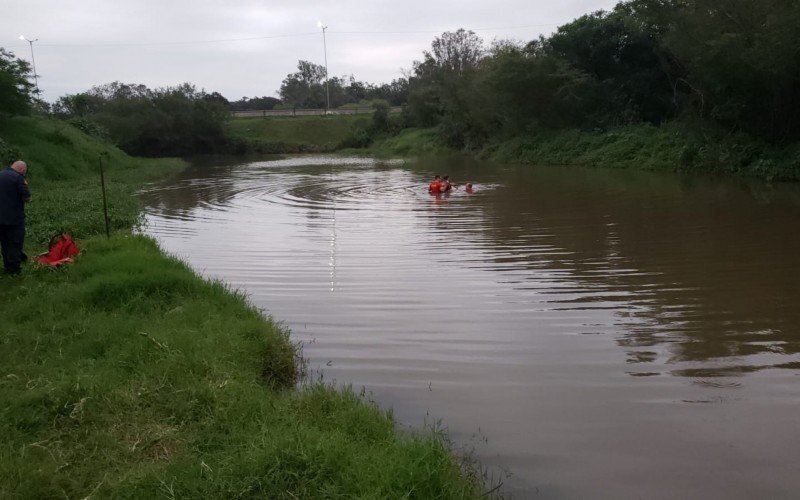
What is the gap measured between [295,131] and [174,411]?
7387 centimetres

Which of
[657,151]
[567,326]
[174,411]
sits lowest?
[567,326]

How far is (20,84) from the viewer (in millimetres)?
27797

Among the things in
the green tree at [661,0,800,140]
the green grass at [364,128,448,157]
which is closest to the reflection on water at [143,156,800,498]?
the green tree at [661,0,800,140]

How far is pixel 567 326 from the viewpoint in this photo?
718 cm

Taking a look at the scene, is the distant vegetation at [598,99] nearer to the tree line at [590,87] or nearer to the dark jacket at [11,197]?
the tree line at [590,87]

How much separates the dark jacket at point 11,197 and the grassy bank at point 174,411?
1540 millimetres

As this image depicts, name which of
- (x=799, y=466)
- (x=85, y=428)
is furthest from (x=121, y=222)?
(x=799, y=466)

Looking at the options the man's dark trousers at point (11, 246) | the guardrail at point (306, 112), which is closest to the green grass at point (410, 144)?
the guardrail at point (306, 112)

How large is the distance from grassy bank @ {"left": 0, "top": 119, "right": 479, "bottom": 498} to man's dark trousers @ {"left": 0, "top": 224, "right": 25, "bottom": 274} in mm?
1231

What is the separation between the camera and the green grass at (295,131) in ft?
229

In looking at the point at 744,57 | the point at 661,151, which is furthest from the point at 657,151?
the point at 744,57

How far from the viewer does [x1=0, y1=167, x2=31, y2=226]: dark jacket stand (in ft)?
28.9

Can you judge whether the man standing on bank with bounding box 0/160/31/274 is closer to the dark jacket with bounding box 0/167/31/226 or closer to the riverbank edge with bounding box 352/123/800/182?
the dark jacket with bounding box 0/167/31/226

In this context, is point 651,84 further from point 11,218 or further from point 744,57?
point 11,218
